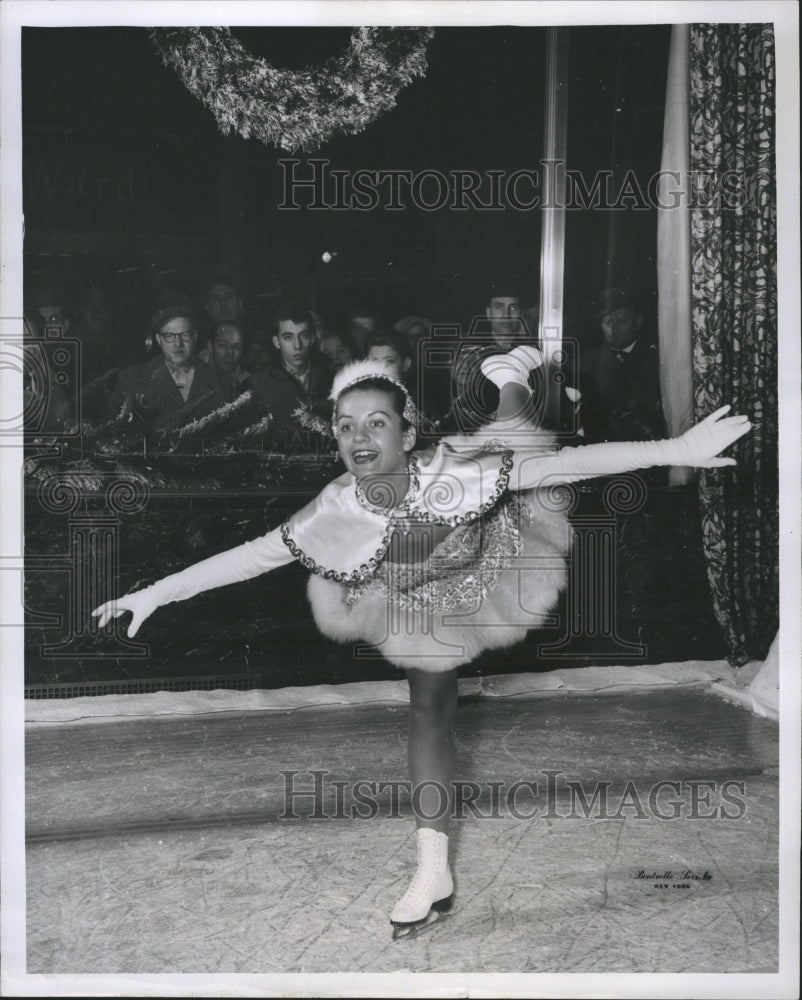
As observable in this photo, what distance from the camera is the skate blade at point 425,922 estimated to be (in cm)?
250

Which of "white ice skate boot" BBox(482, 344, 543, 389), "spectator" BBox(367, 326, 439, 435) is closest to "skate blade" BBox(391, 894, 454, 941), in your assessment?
"spectator" BBox(367, 326, 439, 435)

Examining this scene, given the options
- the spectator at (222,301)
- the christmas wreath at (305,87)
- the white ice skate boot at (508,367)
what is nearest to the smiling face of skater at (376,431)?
the white ice skate boot at (508,367)

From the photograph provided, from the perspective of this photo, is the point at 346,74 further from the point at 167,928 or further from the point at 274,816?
the point at 167,928

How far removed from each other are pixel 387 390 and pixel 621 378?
61 cm

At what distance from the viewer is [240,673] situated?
2.69 m

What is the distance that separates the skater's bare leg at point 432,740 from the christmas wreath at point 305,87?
139 centimetres

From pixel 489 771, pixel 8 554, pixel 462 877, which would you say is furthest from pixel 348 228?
pixel 462 877

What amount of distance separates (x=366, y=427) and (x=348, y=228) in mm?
509

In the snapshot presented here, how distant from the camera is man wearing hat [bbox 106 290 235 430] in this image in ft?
8.54

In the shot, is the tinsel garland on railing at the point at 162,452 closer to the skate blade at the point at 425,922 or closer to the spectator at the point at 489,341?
the spectator at the point at 489,341

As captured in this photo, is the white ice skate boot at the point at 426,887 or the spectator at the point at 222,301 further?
the spectator at the point at 222,301

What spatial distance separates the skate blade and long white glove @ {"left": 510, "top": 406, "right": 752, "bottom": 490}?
3.43 feet

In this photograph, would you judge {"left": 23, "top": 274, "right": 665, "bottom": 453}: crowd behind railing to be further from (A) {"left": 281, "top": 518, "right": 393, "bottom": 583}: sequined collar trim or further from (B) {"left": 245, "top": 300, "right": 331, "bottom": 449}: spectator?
(A) {"left": 281, "top": 518, "right": 393, "bottom": 583}: sequined collar trim

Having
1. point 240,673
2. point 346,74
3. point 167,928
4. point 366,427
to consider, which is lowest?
point 167,928
